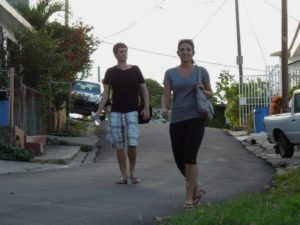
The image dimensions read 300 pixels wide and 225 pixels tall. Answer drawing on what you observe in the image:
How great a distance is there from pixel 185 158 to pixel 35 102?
11.7 metres

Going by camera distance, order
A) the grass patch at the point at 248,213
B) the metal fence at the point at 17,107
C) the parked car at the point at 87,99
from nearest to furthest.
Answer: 1. the grass patch at the point at 248,213
2. the metal fence at the point at 17,107
3. the parked car at the point at 87,99

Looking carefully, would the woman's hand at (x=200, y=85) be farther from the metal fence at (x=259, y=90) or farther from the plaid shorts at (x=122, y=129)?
the metal fence at (x=259, y=90)

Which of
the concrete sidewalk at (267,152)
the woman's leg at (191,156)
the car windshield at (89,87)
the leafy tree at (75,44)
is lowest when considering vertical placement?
the concrete sidewalk at (267,152)

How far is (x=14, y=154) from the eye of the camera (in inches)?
525

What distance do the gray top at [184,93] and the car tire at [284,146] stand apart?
7849 mm

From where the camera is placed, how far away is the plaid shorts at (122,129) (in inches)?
345

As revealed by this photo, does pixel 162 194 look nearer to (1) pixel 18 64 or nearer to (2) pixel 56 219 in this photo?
(2) pixel 56 219

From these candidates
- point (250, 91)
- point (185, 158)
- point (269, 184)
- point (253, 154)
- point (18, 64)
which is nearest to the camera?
point (185, 158)

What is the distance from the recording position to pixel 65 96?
20.4m

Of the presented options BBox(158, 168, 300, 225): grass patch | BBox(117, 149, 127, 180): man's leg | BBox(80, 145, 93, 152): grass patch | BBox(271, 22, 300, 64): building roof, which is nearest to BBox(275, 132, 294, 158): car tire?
BBox(80, 145, 93, 152): grass patch

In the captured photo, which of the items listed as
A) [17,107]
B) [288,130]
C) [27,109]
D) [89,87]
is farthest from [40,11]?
[288,130]

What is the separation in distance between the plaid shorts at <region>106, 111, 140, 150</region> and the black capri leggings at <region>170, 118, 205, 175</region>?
1668mm

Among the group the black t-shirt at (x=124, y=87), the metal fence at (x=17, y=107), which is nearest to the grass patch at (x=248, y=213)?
the black t-shirt at (x=124, y=87)

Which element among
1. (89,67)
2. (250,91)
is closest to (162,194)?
(89,67)
